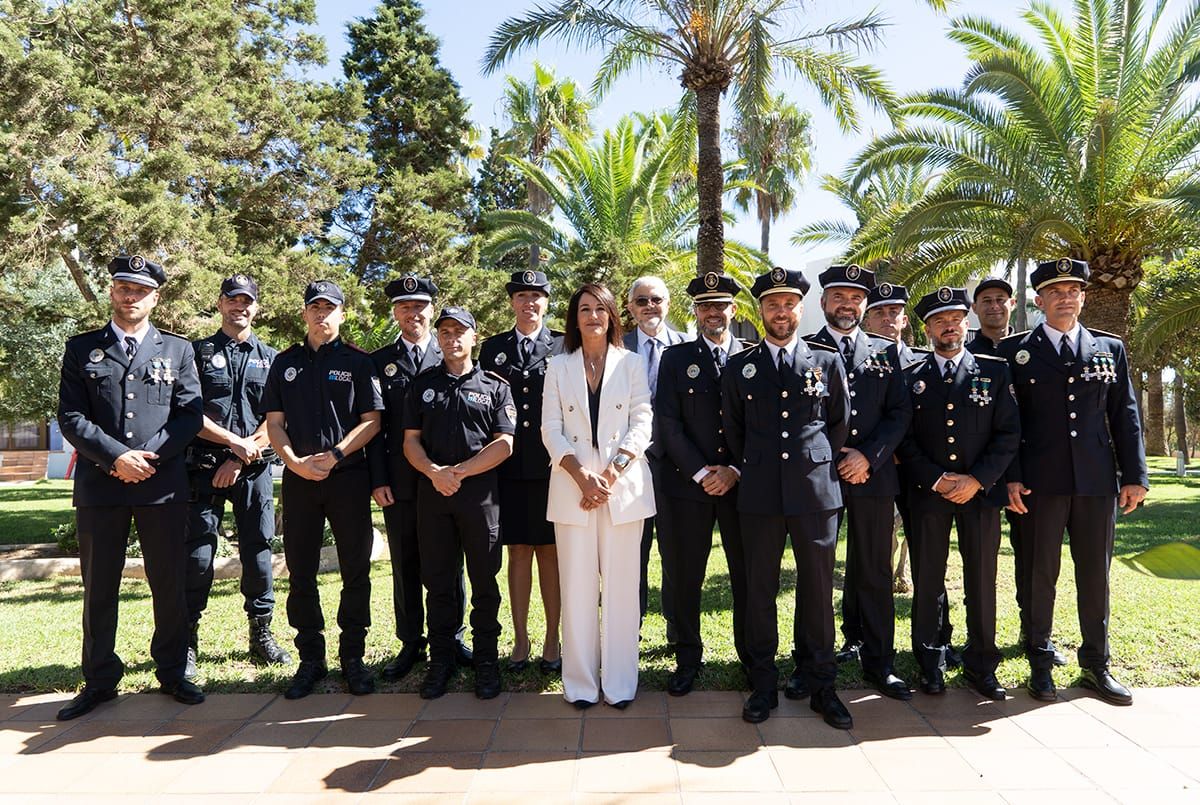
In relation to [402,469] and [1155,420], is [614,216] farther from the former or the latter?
[1155,420]

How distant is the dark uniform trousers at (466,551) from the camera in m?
4.67

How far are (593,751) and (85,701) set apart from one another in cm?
298

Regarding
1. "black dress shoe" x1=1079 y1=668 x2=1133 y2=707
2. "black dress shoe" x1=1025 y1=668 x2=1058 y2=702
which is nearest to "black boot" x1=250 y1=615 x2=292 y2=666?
"black dress shoe" x1=1025 y1=668 x2=1058 y2=702

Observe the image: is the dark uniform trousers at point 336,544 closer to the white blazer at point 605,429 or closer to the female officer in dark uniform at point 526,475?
the female officer in dark uniform at point 526,475

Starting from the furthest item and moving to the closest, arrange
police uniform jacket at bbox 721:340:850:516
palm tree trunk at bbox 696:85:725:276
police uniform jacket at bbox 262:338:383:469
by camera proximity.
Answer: palm tree trunk at bbox 696:85:725:276 < police uniform jacket at bbox 262:338:383:469 < police uniform jacket at bbox 721:340:850:516

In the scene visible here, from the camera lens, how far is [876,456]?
4.53 meters

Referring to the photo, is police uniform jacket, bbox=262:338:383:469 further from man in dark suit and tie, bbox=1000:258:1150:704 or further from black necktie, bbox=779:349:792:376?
man in dark suit and tie, bbox=1000:258:1150:704

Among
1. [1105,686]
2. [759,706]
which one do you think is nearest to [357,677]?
[759,706]

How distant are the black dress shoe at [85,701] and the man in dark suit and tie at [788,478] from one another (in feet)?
12.2

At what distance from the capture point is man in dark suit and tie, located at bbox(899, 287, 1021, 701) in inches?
181

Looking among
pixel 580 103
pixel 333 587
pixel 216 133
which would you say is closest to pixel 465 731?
pixel 333 587

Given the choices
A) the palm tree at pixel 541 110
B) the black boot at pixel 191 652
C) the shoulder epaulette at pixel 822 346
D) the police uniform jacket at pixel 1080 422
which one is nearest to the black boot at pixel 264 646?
the black boot at pixel 191 652

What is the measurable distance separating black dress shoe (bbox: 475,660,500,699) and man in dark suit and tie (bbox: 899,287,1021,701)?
8.29 feet

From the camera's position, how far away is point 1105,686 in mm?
4539
